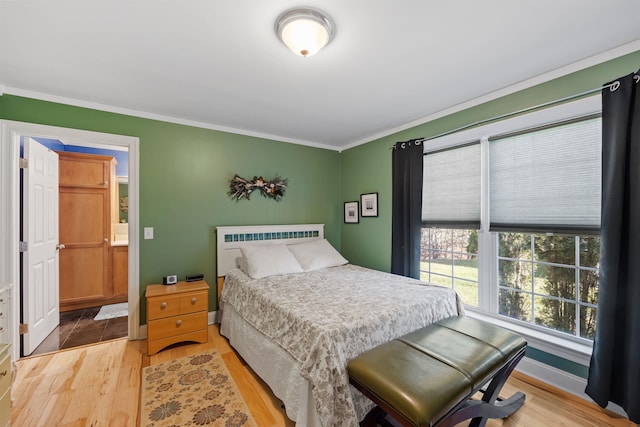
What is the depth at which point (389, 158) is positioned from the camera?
344cm

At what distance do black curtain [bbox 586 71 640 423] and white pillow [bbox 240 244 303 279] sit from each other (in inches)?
97.2

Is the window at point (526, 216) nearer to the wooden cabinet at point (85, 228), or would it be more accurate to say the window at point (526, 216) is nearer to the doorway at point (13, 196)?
the doorway at point (13, 196)

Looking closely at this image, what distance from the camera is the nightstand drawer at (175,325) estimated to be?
2.51 meters

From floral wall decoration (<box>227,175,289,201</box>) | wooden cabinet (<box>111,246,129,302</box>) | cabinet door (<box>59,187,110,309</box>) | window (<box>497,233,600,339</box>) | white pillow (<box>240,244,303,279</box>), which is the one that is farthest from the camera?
wooden cabinet (<box>111,246,129,302</box>)

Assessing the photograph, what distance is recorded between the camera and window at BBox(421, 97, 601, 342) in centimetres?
199

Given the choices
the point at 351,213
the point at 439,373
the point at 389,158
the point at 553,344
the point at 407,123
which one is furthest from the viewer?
the point at 351,213

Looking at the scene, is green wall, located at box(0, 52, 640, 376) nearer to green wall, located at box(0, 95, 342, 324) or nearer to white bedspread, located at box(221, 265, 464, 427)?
green wall, located at box(0, 95, 342, 324)

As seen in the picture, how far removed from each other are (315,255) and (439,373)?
2.10m

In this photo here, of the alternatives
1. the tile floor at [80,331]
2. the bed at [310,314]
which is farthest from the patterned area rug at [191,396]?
the tile floor at [80,331]

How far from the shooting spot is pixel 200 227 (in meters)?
3.16

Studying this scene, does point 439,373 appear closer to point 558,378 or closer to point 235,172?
point 558,378

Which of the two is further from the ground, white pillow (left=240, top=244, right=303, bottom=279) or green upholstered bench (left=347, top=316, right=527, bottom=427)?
white pillow (left=240, top=244, right=303, bottom=279)

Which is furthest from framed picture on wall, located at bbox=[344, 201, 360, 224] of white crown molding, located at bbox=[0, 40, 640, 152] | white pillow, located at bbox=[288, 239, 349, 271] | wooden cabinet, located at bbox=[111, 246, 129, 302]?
wooden cabinet, located at bbox=[111, 246, 129, 302]

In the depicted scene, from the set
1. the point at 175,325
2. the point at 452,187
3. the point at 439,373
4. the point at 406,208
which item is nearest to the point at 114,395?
the point at 175,325
